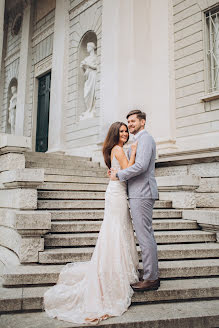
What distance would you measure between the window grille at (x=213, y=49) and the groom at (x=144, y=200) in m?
4.81

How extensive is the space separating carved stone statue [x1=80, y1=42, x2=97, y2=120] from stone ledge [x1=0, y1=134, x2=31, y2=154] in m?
4.74

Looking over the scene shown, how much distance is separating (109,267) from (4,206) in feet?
8.90

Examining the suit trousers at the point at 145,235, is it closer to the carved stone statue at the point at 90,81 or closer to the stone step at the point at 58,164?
the stone step at the point at 58,164

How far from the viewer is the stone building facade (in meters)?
7.46

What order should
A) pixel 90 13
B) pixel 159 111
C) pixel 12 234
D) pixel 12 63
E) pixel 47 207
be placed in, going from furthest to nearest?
pixel 12 63 → pixel 90 13 → pixel 159 111 → pixel 47 207 → pixel 12 234

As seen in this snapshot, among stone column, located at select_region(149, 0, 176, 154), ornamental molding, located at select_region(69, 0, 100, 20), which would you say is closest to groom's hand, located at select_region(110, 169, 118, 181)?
stone column, located at select_region(149, 0, 176, 154)

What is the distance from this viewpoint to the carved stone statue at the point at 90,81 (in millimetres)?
10148

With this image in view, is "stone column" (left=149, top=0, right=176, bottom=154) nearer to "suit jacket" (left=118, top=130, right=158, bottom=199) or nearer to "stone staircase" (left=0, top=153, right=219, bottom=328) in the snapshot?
"stone staircase" (left=0, top=153, right=219, bottom=328)

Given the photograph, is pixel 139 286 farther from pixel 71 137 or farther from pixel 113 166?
pixel 71 137

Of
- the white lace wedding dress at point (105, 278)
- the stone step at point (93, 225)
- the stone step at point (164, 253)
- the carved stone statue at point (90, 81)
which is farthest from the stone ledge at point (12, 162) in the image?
the carved stone statue at point (90, 81)

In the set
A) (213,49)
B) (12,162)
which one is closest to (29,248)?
(12,162)

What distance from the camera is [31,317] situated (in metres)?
2.90

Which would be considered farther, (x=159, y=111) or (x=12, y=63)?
(x=12, y=63)

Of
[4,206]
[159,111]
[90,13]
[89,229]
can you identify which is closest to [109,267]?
[89,229]
